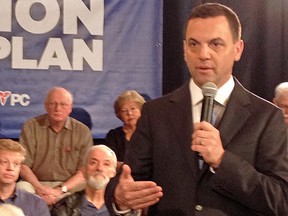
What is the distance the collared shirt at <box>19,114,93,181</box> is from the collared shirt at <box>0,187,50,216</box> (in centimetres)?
83

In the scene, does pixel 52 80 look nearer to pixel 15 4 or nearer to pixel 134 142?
pixel 15 4

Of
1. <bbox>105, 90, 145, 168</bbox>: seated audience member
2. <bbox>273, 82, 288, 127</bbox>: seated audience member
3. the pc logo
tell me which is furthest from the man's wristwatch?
<bbox>273, 82, 288, 127</bbox>: seated audience member

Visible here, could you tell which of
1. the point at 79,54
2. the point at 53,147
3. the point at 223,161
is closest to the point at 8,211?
the point at 223,161

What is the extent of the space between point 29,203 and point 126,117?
1362mm

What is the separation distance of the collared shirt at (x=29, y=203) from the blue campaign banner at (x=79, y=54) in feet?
4.14

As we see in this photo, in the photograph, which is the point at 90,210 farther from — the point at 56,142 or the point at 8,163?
the point at 56,142

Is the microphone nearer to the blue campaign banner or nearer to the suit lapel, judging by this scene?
the suit lapel

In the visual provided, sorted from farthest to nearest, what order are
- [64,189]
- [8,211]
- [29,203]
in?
[64,189]
[29,203]
[8,211]

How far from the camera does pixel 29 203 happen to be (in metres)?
4.14

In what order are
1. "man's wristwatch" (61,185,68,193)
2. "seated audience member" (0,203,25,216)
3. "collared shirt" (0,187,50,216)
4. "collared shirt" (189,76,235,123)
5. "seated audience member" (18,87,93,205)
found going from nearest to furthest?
"collared shirt" (189,76,235,123) < "seated audience member" (0,203,25,216) < "collared shirt" (0,187,50,216) < "man's wristwatch" (61,185,68,193) < "seated audience member" (18,87,93,205)

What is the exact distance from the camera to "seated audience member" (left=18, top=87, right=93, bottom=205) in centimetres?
507

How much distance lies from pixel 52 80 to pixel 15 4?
0.67 metres

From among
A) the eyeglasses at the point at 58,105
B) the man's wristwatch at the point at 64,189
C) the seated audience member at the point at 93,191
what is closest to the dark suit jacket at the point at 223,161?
the seated audience member at the point at 93,191

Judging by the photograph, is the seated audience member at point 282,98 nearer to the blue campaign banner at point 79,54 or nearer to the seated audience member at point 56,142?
the blue campaign banner at point 79,54
